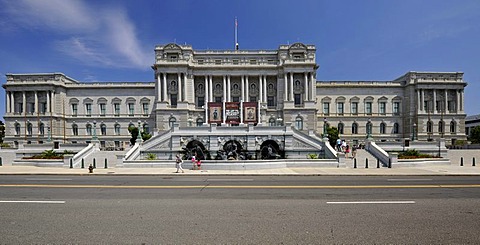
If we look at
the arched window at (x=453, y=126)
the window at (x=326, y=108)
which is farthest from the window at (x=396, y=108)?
the window at (x=326, y=108)

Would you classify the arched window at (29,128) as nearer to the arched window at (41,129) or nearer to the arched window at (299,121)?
the arched window at (41,129)

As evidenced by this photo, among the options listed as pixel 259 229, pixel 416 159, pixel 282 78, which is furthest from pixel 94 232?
pixel 282 78

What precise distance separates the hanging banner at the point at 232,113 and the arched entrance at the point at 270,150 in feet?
27.4

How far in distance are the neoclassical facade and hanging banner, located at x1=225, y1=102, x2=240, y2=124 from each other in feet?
54.5

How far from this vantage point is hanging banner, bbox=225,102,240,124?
39.8m

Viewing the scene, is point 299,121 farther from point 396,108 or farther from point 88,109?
point 88,109

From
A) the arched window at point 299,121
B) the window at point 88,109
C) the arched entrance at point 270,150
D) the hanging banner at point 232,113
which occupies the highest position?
the window at point 88,109

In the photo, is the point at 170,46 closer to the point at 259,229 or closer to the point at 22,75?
the point at 22,75

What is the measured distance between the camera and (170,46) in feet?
188

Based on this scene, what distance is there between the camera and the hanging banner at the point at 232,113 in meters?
39.8

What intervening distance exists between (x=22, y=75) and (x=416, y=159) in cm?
8002

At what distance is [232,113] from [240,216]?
1297 inches

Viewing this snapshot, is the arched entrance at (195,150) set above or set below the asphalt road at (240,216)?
below

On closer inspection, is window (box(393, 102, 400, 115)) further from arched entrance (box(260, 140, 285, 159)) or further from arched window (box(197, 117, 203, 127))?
arched window (box(197, 117, 203, 127))
